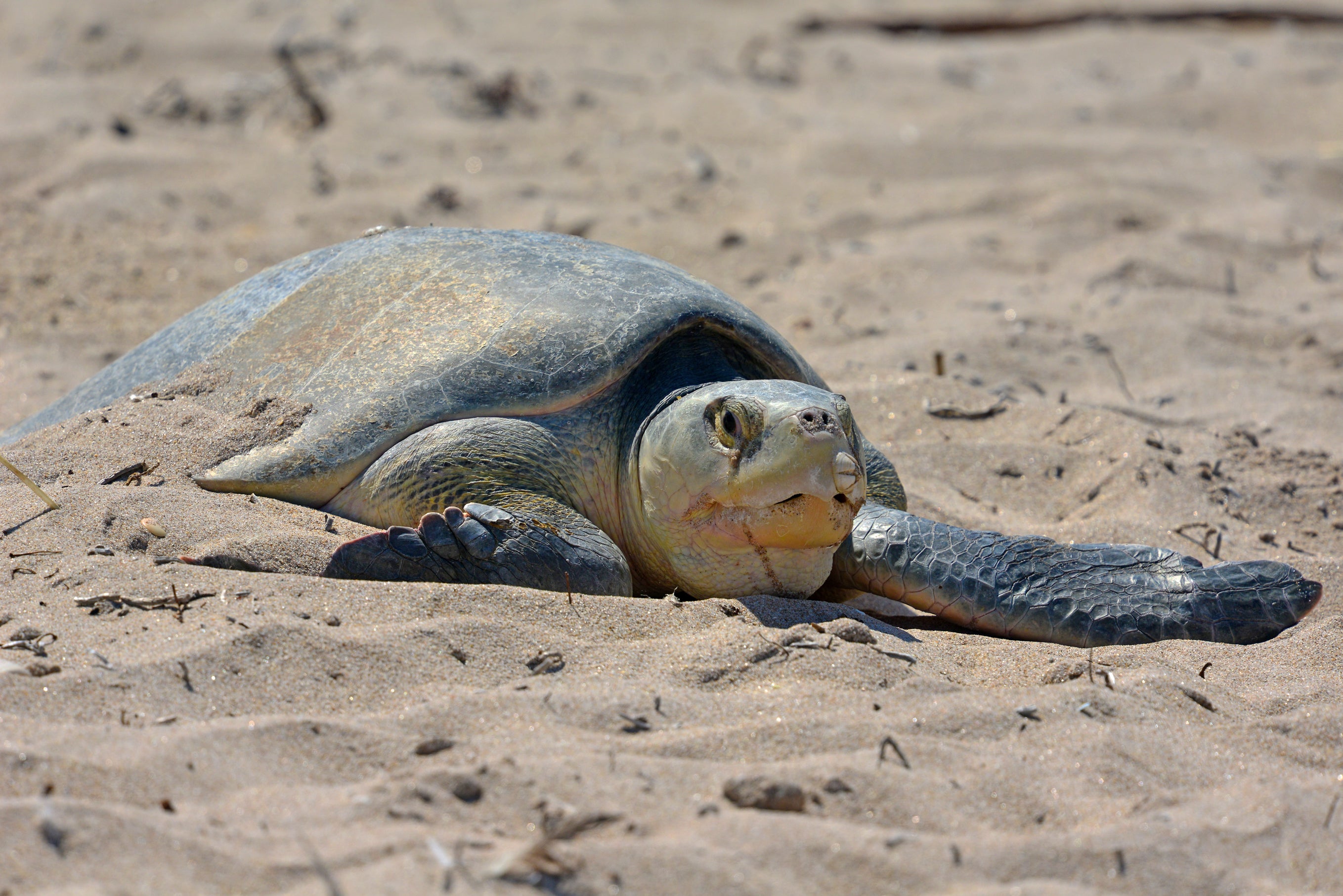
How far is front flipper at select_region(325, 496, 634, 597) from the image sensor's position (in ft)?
8.32

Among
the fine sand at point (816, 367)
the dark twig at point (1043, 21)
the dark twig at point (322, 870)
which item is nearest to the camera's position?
the dark twig at point (322, 870)

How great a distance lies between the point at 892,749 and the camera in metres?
2.04

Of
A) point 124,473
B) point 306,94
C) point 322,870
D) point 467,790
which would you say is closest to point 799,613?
point 467,790

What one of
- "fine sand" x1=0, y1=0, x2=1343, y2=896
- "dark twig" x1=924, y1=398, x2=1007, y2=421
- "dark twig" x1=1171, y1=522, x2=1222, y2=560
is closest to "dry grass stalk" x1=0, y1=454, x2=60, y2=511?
"fine sand" x1=0, y1=0, x2=1343, y2=896

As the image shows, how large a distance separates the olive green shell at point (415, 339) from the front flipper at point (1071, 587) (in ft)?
2.15

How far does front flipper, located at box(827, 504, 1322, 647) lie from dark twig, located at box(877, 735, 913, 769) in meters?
0.92

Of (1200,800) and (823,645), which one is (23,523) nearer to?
(823,645)

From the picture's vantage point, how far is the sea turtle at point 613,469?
2.63 meters

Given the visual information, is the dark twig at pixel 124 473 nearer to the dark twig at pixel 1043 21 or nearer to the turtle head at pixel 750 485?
the turtle head at pixel 750 485

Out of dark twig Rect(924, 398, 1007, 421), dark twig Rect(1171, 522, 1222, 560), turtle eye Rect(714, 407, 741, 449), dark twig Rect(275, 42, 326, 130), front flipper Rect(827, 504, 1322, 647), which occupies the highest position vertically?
dark twig Rect(275, 42, 326, 130)

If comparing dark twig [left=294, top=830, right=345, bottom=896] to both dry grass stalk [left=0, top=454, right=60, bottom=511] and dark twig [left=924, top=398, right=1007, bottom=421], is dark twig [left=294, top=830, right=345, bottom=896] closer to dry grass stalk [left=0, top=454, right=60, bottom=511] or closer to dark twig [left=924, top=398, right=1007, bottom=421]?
dry grass stalk [left=0, top=454, right=60, bottom=511]

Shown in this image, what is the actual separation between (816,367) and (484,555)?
241 centimetres

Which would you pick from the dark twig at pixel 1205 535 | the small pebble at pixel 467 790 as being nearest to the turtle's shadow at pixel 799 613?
the small pebble at pixel 467 790

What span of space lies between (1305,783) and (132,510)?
240 centimetres
